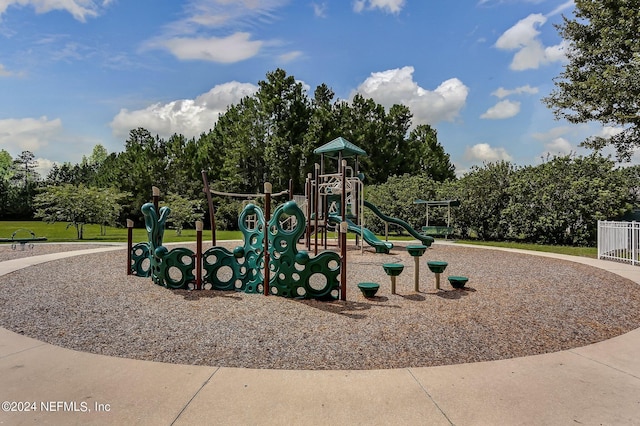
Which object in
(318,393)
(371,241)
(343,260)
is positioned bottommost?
(318,393)

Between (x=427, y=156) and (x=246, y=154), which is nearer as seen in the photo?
(x=246, y=154)

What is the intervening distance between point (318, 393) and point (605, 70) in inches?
767

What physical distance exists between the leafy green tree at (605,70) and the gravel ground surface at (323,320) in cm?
1094

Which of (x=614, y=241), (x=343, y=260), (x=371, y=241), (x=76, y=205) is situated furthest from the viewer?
(x=76, y=205)

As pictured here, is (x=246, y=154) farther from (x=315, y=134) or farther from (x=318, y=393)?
(x=318, y=393)

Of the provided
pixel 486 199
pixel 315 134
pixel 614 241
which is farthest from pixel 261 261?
pixel 315 134

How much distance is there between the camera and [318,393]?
127 inches

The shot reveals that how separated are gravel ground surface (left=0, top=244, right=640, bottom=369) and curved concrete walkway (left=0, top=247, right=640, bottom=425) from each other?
1.05 feet

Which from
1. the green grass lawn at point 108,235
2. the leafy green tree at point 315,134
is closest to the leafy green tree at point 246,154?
the leafy green tree at point 315,134

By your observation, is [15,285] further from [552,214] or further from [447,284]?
[552,214]

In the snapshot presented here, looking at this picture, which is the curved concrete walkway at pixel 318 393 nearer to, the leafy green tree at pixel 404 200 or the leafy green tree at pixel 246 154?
the leafy green tree at pixel 404 200

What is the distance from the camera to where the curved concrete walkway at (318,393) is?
2846 mm

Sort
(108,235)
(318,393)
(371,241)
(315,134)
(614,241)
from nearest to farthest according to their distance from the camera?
(318,393) → (614,241) → (371,241) → (108,235) → (315,134)

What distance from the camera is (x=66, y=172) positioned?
59.8 m
